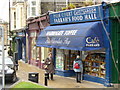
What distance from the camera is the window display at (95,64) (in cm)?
1504

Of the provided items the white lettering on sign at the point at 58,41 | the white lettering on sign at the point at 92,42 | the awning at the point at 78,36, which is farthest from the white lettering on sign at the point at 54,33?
the white lettering on sign at the point at 92,42

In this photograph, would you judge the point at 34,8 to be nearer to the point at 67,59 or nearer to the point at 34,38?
the point at 34,38

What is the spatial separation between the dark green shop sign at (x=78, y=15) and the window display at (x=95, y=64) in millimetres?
2104

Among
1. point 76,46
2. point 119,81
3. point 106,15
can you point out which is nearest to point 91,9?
point 106,15

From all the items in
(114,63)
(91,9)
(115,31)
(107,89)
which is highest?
(91,9)

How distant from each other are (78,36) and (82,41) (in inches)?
23.4

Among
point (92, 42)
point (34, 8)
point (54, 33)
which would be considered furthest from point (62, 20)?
point (34, 8)

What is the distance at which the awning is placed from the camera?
14.1 meters

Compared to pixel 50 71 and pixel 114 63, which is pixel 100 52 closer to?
pixel 114 63

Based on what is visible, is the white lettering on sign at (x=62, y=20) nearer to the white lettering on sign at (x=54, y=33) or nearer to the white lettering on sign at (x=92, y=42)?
the white lettering on sign at (x=54, y=33)

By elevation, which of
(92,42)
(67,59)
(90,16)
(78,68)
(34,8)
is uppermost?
(34,8)

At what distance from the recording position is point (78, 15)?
16266 mm

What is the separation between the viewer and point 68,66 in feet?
59.8

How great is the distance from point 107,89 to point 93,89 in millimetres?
685
